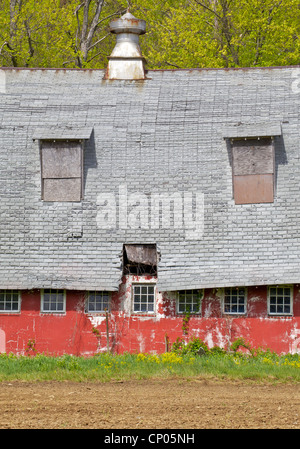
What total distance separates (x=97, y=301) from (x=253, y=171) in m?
5.76

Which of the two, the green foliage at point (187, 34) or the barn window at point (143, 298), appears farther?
the green foliage at point (187, 34)

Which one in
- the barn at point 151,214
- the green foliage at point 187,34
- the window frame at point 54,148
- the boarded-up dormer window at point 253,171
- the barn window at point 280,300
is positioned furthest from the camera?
the green foliage at point 187,34

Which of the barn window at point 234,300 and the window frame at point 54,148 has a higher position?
the window frame at point 54,148

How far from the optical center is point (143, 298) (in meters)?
24.0

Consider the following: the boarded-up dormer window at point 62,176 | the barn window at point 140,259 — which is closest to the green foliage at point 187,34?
the boarded-up dormer window at point 62,176

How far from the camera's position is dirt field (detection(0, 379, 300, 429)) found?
14570 mm

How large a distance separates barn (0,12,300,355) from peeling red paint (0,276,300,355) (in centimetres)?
3

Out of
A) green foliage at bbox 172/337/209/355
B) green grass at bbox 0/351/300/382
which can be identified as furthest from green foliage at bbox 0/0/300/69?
green grass at bbox 0/351/300/382

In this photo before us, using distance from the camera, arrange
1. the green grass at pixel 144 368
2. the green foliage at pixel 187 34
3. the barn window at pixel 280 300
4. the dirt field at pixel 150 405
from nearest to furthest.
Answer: the dirt field at pixel 150 405 → the green grass at pixel 144 368 → the barn window at pixel 280 300 → the green foliage at pixel 187 34

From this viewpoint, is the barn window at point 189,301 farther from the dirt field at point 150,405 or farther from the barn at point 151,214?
the dirt field at point 150,405

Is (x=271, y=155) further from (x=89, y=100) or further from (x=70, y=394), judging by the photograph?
(x=70, y=394)

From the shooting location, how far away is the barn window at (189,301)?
77.9 ft

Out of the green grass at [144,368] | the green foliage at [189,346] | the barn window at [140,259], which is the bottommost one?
the green grass at [144,368]

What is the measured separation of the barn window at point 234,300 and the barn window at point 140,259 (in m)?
2.12
